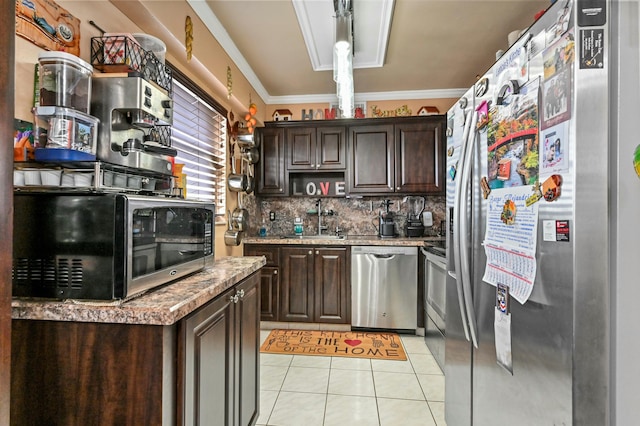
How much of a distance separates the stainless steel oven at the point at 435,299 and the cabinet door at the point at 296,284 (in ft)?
3.94

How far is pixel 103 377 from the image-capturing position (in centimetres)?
88

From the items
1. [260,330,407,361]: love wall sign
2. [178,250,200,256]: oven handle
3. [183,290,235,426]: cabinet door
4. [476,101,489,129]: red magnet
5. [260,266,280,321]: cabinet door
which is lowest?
[260,330,407,361]: love wall sign

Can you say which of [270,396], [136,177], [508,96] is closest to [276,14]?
[136,177]

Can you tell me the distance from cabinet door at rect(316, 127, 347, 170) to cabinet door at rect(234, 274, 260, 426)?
7.52ft

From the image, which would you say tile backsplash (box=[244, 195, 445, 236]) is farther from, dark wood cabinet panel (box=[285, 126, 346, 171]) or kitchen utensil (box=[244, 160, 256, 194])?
dark wood cabinet panel (box=[285, 126, 346, 171])

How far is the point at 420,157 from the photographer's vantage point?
3578 mm

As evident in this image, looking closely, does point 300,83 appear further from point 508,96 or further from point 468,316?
point 468,316

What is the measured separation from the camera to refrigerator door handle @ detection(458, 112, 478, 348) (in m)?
1.29

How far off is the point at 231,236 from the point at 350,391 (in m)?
1.70

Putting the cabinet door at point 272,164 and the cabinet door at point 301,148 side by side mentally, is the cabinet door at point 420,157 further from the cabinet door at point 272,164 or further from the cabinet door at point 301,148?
the cabinet door at point 272,164

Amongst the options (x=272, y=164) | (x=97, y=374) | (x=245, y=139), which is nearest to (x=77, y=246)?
(x=97, y=374)

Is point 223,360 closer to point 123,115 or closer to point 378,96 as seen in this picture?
point 123,115

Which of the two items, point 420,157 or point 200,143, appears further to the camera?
point 420,157

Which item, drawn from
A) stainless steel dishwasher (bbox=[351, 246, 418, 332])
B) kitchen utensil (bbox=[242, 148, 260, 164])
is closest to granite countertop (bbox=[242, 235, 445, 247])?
stainless steel dishwasher (bbox=[351, 246, 418, 332])
